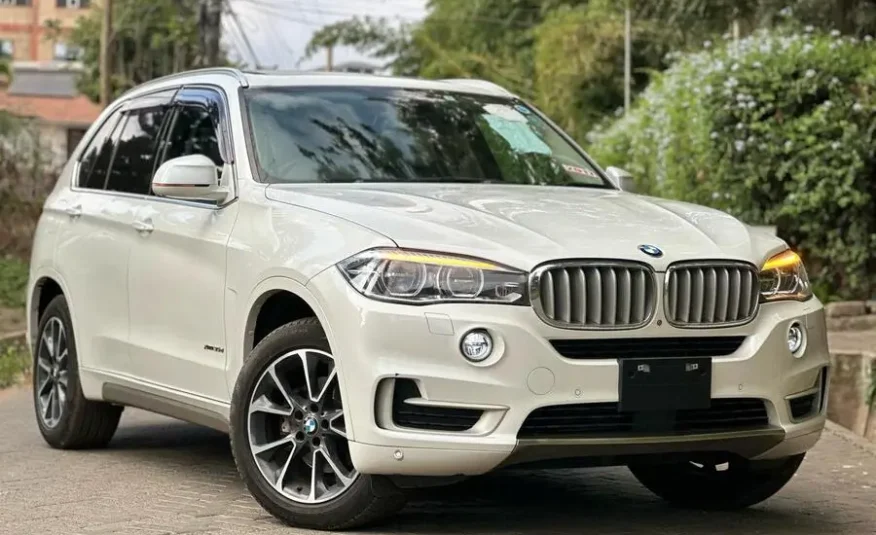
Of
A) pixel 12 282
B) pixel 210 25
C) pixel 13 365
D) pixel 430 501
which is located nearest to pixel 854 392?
pixel 430 501

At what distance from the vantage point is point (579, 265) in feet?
18.6

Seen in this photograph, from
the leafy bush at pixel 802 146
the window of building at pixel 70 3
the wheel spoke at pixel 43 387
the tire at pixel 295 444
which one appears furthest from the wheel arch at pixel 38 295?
the window of building at pixel 70 3

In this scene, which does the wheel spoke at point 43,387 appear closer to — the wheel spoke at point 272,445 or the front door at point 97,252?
the front door at point 97,252

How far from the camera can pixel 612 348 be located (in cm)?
571

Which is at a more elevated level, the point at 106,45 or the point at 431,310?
the point at 431,310

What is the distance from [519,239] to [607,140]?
60.7ft

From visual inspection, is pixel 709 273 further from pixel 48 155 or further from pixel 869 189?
pixel 48 155

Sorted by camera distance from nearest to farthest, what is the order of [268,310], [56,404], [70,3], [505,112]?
[268,310] → [505,112] → [56,404] → [70,3]

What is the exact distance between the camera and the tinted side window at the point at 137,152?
8039 mm

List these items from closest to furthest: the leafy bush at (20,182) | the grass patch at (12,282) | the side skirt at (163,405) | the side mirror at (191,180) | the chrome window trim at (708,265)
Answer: the chrome window trim at (708,265), the side mirror at (191,180), the side skirt at (163,405), the grass patch at (12,282), the leafy bush at (20,182)

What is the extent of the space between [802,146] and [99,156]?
7.77 meters

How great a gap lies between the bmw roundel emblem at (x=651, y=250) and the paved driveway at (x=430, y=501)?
3.72ft

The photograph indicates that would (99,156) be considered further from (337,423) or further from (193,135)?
(337,423)

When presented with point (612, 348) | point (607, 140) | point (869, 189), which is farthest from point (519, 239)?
point (607, 140)
